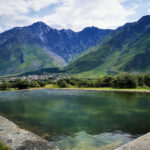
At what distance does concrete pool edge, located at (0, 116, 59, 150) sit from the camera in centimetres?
2859

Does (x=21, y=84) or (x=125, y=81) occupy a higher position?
(x=125, y=81)

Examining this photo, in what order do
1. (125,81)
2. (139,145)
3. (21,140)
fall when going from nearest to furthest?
(139,145), (21,140), (125,81)

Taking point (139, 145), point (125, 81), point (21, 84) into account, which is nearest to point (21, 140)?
point (139, 145)

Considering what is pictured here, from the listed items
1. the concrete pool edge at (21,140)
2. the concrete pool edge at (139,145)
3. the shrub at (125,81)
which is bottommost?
→ the concrete pool edge at (21,140)

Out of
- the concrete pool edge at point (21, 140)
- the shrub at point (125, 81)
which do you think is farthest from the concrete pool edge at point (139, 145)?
the shrub at point (125, 81)

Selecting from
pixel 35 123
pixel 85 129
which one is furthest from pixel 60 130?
pixel 35 123

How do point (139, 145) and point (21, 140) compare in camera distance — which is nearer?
point (139, 145)

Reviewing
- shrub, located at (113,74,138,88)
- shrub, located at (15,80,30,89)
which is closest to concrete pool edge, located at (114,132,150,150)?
shrub, located at (113,74,138,88)

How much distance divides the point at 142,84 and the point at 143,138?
139 m

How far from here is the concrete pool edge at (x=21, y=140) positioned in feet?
93.8

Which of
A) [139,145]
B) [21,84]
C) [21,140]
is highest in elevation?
[21,84]

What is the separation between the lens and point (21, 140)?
3177 centimetres

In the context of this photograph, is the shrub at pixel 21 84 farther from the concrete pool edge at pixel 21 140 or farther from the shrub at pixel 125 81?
the concrete pool edge at pixel 21 140

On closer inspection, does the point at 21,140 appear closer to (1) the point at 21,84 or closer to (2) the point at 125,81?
(2) the point at 125,81
